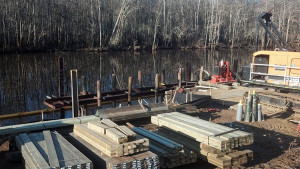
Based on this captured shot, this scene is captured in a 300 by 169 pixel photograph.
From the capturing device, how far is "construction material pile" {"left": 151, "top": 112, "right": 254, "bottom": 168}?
8.34 meters

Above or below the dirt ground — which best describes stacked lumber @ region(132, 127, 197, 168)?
above

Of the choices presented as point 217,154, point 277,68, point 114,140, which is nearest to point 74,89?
point 114,140

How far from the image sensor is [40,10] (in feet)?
186

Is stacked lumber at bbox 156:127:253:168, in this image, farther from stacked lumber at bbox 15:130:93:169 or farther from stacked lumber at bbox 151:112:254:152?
stacked lumber at bbox 15:130:93:169

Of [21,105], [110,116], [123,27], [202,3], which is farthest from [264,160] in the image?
[202,3]

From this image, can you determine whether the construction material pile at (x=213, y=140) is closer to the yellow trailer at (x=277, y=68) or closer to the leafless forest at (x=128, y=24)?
the yellow trailer at (x=277, y=68)

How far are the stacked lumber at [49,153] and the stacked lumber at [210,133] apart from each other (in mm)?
3312

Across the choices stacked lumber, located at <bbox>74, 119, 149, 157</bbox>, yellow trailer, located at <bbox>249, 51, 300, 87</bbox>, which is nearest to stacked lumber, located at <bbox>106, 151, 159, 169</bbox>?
stacked lumber, located at <bbox>74, 119, 149, 157</bbox>

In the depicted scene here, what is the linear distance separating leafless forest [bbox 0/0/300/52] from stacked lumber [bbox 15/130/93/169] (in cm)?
4416

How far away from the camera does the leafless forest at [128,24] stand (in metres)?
52.4

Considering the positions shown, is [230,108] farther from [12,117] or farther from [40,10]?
[40,10]

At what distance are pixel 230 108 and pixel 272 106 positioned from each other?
77.7 inches

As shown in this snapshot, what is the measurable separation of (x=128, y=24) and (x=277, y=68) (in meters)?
46.8

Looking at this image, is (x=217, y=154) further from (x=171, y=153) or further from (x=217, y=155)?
(x=171, y=153)
